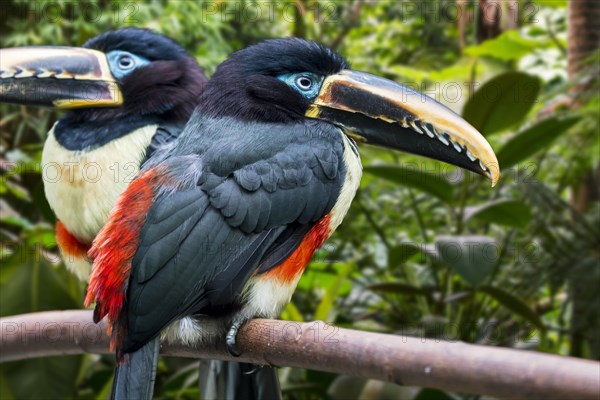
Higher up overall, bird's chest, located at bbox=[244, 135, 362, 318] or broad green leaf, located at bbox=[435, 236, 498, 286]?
bird's chest, located at bbox=[244, 135, 362, 318]

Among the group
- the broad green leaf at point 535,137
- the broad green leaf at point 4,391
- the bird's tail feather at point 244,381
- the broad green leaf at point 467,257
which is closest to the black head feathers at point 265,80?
the bird's tail feather at point 244,381

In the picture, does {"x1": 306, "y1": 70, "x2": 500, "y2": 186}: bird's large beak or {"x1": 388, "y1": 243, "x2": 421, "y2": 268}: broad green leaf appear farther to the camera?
{"x1": 388, "y1": 243, "x2": 421, "y2": 268}: broad green leaf

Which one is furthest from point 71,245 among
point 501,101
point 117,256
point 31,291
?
point 501,101

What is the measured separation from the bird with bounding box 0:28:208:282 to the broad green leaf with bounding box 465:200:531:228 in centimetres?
131

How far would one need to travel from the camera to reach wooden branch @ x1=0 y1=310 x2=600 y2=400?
1220 mm

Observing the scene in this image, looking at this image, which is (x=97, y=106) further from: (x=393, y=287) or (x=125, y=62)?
(x=393, y=287)

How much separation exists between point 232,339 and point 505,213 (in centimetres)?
178

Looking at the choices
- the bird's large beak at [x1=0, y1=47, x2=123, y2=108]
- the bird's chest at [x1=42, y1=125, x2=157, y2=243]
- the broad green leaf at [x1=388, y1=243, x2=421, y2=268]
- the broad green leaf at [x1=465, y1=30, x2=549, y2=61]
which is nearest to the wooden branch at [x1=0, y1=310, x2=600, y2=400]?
the bird's chest at [x1=42, y1=125, x2=157, y2=243]

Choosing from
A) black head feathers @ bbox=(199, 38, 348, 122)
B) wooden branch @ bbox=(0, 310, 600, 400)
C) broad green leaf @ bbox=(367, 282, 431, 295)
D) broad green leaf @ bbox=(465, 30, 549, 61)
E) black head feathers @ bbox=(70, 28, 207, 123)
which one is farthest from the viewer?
broad green leaf @ bbox=(465, 30, 549, 61)

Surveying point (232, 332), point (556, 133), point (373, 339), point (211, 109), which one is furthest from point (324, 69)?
point (556, 133)

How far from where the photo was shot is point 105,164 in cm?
265

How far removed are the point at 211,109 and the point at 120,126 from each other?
2.07 ft

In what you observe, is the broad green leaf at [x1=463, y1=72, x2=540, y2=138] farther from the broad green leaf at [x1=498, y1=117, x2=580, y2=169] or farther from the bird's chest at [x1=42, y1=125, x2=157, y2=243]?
the bird's chest at [x1=42, y1=125, x2=157, y2=243]

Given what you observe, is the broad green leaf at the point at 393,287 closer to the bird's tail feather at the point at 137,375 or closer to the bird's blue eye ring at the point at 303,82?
the bird's blue eye ring at the point at 303,82
